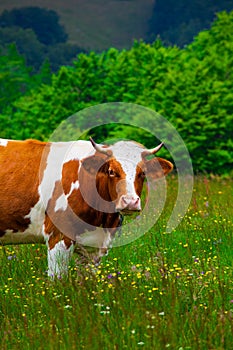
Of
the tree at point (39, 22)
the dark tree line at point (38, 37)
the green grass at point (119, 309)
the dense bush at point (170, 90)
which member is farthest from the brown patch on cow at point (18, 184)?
the tree at point (39, 22)

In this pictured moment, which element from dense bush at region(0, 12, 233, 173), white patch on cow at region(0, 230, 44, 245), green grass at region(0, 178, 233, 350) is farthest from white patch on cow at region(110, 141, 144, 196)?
dense bush at region(0, 12, 233, 173)

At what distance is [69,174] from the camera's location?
6.46 meters

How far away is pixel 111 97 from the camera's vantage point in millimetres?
28391

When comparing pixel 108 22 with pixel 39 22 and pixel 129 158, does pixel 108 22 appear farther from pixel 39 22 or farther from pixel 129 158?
pixel 129 158

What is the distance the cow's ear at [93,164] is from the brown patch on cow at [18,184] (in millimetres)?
553

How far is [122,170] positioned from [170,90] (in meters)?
18.1

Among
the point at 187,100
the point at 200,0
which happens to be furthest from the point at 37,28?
the point at 187,100

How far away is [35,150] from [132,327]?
Result: 2.90 metres

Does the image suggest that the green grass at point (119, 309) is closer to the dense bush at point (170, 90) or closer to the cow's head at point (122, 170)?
the cow's head at point (122, 170)

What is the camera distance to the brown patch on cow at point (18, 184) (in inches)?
255

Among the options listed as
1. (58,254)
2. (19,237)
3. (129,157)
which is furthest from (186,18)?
→ (58,254)

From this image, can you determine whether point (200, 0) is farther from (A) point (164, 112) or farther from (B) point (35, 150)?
(B) point (35, 150)

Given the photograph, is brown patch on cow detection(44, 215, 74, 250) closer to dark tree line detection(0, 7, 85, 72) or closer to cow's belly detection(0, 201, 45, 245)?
cow's belly detection(0, 201, 45, 245)

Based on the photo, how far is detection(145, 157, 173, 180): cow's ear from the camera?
6426mm
